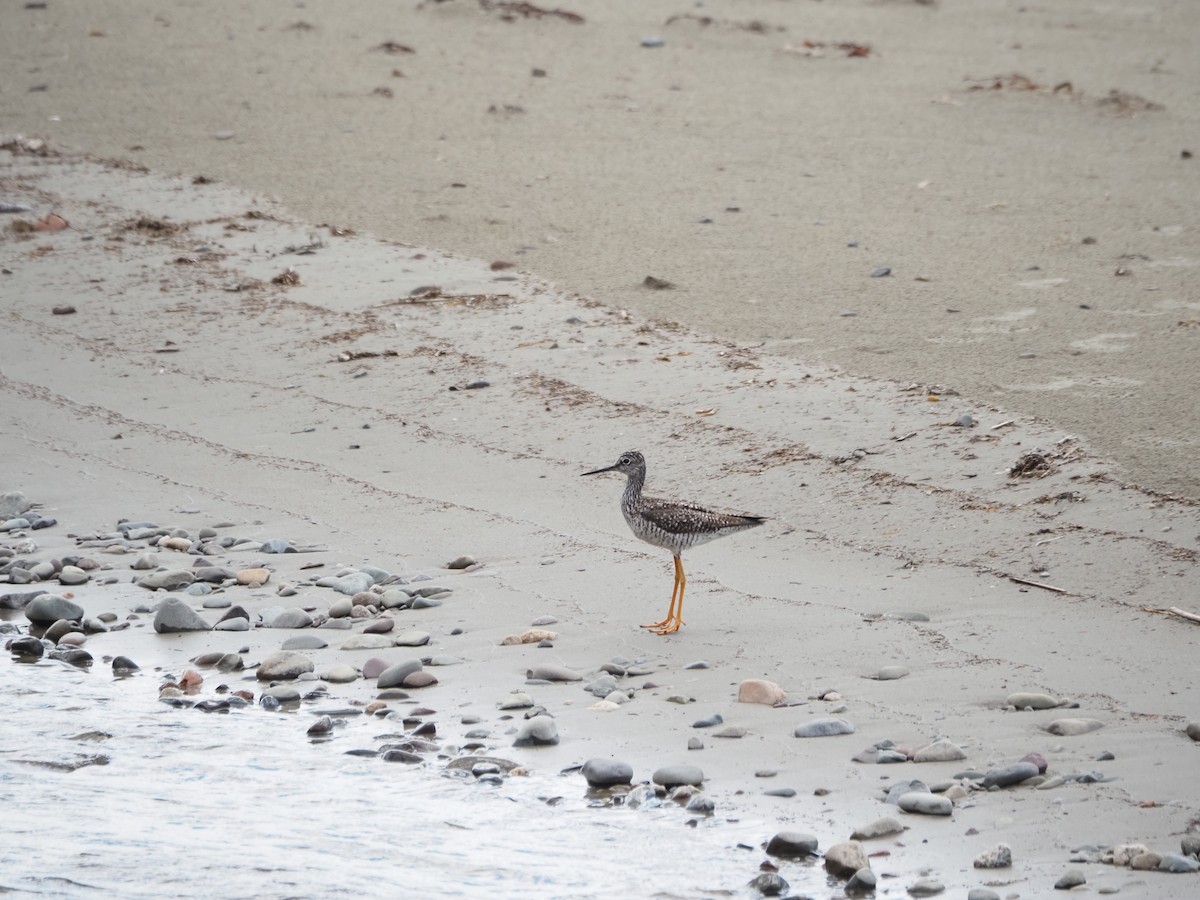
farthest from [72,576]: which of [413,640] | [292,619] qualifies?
[413,640]

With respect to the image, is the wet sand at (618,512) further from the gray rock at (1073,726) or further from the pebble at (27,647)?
the pebble at (27,647)

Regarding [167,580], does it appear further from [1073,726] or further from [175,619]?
[1073,726]

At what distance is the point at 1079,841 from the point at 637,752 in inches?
64.5

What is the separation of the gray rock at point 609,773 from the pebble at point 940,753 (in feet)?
3.38

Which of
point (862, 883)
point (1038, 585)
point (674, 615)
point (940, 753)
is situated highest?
point (1038, 585)

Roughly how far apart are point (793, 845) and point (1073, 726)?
3.99ft

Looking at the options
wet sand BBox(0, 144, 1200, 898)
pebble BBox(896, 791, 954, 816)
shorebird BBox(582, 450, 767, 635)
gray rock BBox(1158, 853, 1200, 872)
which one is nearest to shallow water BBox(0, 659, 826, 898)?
wet sand BBox(0, 144, 1200, 898)

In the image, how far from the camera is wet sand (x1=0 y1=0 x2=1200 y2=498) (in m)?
9.95

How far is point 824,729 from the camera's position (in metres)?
5.43

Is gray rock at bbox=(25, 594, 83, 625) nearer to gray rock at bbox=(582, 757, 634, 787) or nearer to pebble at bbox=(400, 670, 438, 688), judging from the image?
pebble at bbox=(400, 670, 438, 688)

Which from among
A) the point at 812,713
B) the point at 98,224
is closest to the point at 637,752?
the point at 812,713

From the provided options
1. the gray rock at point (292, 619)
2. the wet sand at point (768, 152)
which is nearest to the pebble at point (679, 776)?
the gray rock at point (292, 619)

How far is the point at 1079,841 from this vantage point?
15.0 feet

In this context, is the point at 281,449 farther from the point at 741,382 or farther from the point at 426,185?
the point at 426,185
